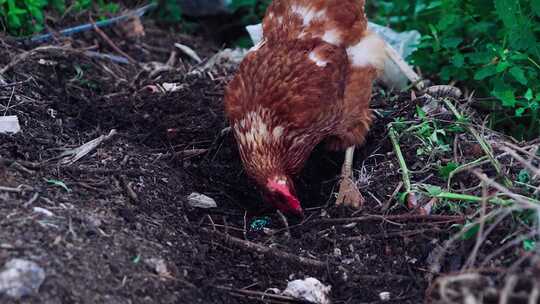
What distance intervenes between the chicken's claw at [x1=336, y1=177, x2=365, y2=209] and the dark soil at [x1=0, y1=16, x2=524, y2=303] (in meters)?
0.05

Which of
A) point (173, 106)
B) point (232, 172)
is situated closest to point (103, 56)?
point (173, 106)

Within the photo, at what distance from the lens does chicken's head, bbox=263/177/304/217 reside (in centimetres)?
334

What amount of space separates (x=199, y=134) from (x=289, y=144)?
28.6 inches

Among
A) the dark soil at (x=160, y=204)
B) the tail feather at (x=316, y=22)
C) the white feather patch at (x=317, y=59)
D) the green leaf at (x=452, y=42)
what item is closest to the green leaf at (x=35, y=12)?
the dark soil at (x=160, y=204)

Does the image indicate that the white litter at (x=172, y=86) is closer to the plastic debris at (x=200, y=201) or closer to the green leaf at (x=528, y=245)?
the plastic debris at (x=200, y=201)

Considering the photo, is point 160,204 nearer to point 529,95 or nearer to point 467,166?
point 467,166

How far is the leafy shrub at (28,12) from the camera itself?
435cm

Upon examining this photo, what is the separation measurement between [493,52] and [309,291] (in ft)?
6.25

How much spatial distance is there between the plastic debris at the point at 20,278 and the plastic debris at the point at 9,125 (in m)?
1.17

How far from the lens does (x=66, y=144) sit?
3.50 m

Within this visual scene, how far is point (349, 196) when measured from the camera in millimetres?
3418

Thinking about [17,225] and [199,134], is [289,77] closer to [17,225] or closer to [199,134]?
[199,134]

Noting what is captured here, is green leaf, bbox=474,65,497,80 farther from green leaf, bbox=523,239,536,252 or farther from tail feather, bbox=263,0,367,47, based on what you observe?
green leaf, bbox=523,239,536,252

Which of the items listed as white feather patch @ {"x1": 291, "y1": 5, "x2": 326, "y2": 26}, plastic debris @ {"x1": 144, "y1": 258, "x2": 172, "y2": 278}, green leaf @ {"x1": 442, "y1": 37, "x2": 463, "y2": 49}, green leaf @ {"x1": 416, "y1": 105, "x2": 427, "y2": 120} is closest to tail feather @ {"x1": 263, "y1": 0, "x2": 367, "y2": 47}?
white feather patch @ {"x1": 291, "y1": 5, "x2": 326, "y2": 26}
